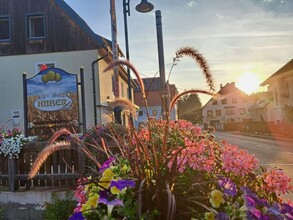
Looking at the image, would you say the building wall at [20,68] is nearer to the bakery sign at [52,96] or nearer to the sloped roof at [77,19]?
the sloped roof at [77,19]

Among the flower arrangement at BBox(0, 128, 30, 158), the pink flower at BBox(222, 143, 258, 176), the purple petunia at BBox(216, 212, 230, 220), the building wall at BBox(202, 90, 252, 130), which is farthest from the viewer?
the building wall at BBox(202, 90, 252, 130)

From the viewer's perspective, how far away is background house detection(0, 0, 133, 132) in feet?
61.3

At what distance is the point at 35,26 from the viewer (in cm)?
1958

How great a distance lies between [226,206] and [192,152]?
1.60ft

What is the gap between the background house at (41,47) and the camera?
736 inches

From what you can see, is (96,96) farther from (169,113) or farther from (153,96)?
(153,96)

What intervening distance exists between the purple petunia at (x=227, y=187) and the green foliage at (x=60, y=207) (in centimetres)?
334

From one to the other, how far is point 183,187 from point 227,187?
321 millimetres

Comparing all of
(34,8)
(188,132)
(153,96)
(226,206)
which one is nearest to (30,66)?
(34,8)

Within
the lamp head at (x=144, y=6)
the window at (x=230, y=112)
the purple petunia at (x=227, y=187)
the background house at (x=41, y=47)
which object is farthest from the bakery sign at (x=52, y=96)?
the window at (x=230, y=112)

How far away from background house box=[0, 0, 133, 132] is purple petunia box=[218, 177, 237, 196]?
16.6 metres

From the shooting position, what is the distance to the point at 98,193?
84.3 inches

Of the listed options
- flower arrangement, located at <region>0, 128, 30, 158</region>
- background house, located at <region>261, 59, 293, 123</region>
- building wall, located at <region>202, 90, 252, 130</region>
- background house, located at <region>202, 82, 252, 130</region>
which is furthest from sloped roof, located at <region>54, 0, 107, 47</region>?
building wall, located at <region>202, 90, 252, 130</region>

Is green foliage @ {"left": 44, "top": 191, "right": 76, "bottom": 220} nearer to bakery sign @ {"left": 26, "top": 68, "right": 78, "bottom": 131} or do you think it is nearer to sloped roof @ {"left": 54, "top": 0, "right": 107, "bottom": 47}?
bakery sign @ {"left": 26, "top": 68, "right": 78, "bottom": 131}
